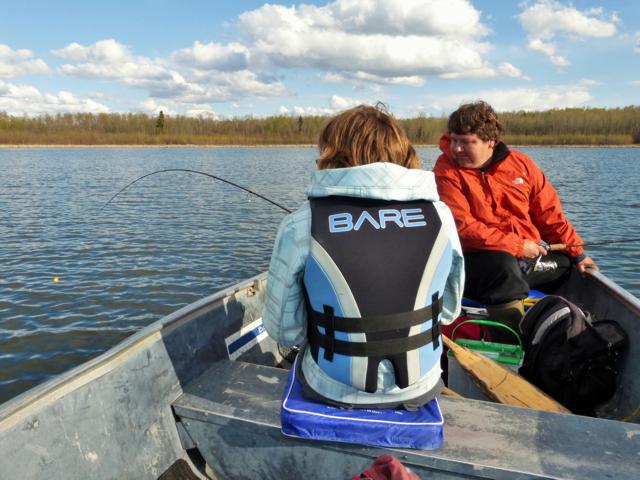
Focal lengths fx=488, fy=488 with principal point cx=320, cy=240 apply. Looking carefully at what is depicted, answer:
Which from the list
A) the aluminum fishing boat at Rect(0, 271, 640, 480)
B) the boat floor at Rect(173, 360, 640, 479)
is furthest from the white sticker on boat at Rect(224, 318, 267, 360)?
the boat floor at Rect(173, 360, 640, 479)

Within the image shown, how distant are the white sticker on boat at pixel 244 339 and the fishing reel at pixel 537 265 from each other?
2.16m

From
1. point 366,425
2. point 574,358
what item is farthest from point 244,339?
point 574,358

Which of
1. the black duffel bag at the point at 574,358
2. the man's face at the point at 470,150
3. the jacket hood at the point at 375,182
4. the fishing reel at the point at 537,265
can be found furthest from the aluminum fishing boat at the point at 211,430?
the man's face at the point at 470,150

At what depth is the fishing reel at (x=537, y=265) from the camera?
13.0 ft

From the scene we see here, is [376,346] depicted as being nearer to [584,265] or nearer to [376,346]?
→ [376,346]

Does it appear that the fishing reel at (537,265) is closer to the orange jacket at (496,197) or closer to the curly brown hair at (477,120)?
the orange jacket at (496,197)

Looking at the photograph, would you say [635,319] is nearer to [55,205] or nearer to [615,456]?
[615,456]

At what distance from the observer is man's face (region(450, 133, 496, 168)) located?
3.70 metres

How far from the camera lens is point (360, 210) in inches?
69.1

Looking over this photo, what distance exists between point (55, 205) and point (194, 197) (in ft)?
14.7

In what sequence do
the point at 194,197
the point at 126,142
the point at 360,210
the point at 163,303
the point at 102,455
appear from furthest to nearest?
the point at 126,142
the point at 194,197
the point at 163,303
the point at 102,455
the point at 360,210

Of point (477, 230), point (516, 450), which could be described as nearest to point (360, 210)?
point (516, 450)

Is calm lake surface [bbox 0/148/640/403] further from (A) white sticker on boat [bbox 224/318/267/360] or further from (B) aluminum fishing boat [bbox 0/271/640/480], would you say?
(B) aluminum fishing boat [bbox 0/271/640/480]

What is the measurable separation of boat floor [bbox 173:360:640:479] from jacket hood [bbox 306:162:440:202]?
3.40 ft
